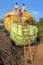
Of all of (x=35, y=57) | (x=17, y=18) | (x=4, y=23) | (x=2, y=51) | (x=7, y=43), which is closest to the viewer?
(x=2, y=51)

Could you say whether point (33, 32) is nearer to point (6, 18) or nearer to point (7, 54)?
point (6, 18)

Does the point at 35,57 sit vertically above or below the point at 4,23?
below

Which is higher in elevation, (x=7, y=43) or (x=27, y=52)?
(x=7, y=43)

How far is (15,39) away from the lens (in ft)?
63.7

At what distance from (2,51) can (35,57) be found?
9888 mm

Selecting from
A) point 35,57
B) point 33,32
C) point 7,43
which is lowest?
point 35,57

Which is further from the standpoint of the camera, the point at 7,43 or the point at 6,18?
the point at 6,18

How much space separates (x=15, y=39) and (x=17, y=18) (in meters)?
1.39

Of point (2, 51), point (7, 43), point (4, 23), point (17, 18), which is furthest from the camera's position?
point (4, 23)

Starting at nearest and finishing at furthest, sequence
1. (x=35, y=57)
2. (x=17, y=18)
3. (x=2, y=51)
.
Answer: (x=2, y=51)
(x=35, y=57)
(x=17, y=18)

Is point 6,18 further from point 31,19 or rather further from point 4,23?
point 31,19

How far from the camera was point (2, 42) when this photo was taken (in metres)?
9.02

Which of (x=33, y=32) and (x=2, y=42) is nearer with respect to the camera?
(x=2, y=42)

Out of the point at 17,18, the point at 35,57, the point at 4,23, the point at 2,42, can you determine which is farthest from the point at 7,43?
the point at 4,23
